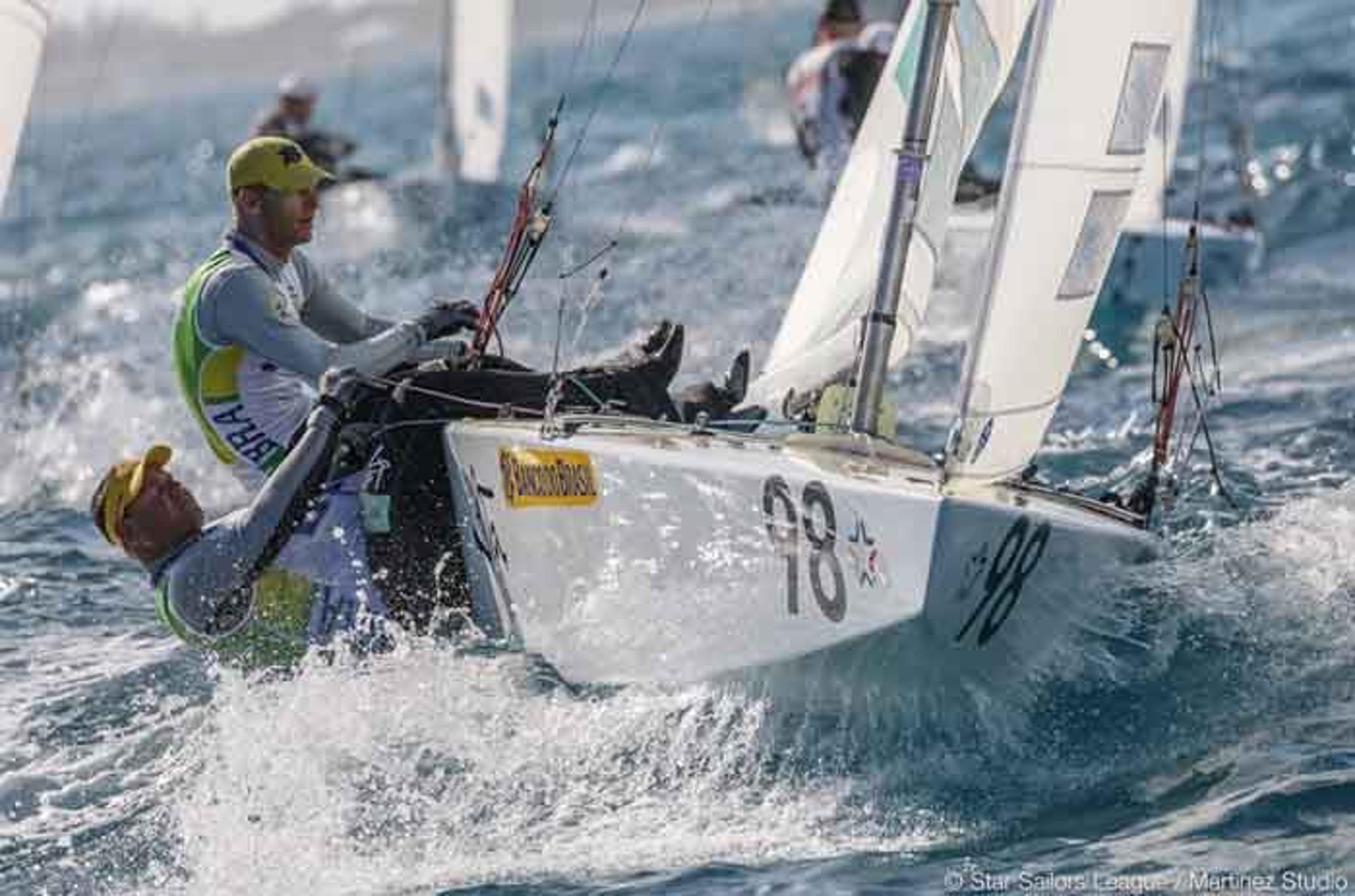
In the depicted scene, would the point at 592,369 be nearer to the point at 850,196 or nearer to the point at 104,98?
the point at 850,196

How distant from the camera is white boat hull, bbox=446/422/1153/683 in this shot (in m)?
3.45

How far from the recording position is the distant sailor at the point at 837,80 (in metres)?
9.92

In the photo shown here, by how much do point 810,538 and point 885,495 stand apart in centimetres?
16

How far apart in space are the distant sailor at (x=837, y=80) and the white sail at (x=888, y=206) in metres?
4.24

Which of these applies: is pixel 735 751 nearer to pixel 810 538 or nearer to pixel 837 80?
pixel 810 538

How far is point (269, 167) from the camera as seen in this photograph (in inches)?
174

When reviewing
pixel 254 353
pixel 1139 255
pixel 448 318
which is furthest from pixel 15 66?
pixel 1139 255

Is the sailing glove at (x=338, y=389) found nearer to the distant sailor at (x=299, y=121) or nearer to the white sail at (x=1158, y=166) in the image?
the white sail at (x=1158, y=166)

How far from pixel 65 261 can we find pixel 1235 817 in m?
12.7

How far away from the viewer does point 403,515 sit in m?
4.49

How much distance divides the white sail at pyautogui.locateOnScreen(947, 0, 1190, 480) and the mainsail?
9038 millimetres

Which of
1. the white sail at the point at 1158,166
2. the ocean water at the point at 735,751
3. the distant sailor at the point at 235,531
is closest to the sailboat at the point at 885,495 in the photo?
the ocean water at the point at 735,751

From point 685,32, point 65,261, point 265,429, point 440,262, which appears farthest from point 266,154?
point 685,32

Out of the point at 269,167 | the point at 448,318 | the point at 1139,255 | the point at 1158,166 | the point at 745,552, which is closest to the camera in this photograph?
the point at 745,552
